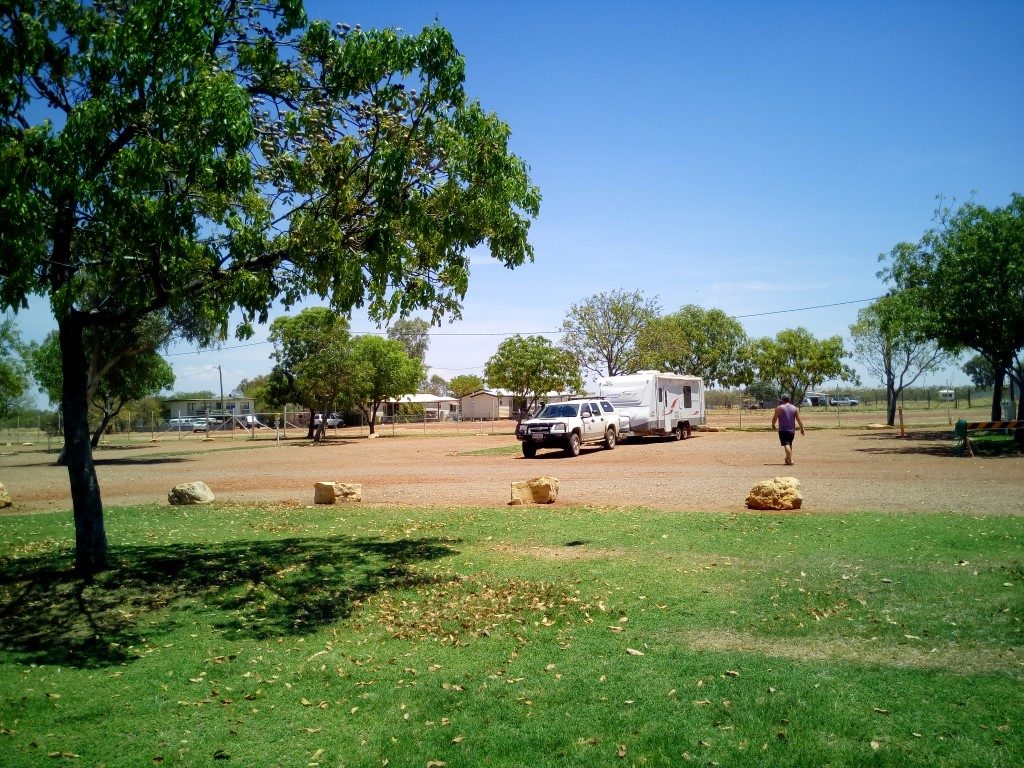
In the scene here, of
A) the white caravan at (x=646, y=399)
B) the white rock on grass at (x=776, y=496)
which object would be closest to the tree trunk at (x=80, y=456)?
the white rock on grass at (x=776, y=496)

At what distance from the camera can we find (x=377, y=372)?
52562 mm

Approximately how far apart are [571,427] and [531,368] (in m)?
22.7

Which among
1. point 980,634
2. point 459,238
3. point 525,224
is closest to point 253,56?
point 459,238

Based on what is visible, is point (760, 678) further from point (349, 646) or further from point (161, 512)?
point (161, 512)

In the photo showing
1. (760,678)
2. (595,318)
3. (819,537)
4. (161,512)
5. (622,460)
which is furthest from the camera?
(595,318)

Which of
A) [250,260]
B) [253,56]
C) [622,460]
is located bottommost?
[622,460]

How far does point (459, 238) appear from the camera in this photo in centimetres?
844

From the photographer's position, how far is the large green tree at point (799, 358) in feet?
183

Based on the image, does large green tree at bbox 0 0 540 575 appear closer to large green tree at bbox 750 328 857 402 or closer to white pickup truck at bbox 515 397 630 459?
white pickup truck at bbox 515 397 630 459

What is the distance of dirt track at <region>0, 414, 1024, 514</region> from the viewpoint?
14594mm

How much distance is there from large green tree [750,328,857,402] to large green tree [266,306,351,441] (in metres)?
31.8

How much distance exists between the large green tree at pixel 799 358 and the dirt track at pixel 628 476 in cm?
2355

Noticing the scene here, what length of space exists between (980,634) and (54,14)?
1035cm

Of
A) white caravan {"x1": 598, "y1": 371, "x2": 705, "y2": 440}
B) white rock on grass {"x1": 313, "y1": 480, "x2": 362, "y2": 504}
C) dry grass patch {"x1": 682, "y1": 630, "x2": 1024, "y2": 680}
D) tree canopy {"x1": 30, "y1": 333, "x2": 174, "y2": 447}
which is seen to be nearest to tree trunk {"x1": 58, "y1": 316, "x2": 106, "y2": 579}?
dry grass patch {"x1": 682, "y1": 630, "x2": 1024, "y2": 680}
